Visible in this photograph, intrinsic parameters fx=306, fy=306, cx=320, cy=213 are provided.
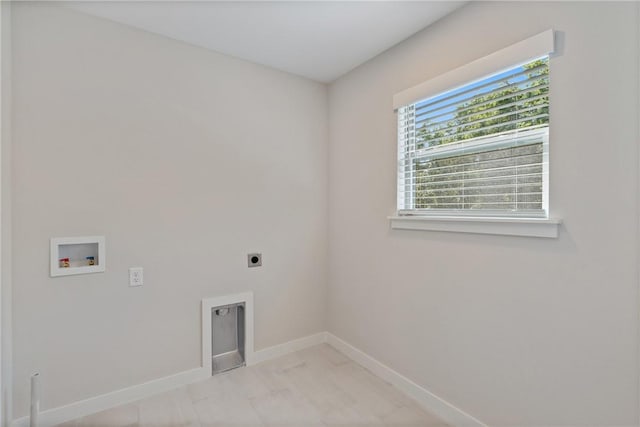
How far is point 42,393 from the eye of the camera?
175cm

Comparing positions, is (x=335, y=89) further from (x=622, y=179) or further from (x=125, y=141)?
(x=622, y=179)

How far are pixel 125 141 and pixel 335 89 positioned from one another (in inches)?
69.0

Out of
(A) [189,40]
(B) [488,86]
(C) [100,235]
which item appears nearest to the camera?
(B) [488,86]

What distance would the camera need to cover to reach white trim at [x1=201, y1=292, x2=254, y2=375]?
2260 millimetres

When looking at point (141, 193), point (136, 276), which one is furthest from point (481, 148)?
point (136, 276)

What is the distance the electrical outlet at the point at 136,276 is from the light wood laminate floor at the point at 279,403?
0.77 m

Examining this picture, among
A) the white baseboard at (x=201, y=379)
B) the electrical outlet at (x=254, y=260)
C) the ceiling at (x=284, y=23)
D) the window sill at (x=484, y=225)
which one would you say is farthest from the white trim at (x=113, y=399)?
the ceiling at (x=284, y=23)

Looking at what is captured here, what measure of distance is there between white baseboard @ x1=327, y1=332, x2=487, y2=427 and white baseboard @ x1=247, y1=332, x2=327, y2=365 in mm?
220

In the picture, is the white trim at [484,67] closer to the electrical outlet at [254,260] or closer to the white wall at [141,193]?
the white wall at [141,193]

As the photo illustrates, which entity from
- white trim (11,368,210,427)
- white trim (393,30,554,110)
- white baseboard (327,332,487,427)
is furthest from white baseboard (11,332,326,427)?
white trim (393,30,554,110)

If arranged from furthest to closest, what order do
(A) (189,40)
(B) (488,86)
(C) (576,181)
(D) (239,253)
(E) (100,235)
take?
(D) (239,253) < (A) (189,40) < (E) (100,235) < (B) (488,86) < (C) (576,181)

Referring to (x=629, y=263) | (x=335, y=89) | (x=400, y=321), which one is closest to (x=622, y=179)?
(x=629, y=263)

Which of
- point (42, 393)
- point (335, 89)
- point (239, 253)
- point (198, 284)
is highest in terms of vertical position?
point (335, 89)

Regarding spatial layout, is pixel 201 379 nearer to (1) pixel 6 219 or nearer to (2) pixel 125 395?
(2) pixel 125 395
